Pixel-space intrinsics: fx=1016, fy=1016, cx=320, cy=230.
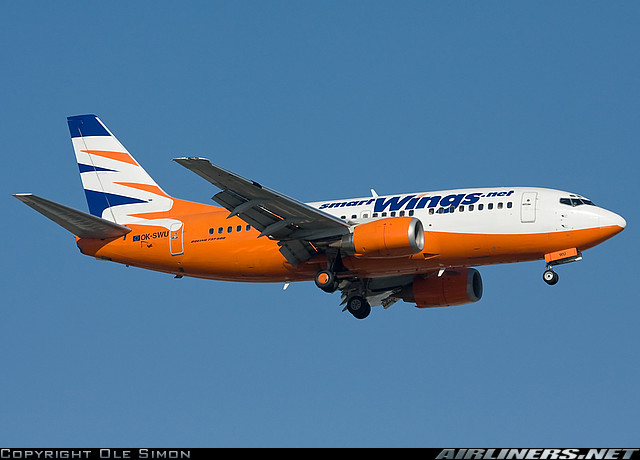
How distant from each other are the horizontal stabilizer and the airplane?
5 centimetres

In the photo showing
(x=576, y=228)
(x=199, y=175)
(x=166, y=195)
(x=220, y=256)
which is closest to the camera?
(x=199, y=175)

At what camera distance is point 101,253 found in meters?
44.7

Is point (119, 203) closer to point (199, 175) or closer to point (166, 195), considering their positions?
point (166, 195)

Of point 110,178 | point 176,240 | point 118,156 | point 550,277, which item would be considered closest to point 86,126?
point 118,156

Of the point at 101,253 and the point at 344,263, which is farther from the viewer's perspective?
the point at 101,253

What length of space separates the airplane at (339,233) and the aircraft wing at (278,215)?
5cm

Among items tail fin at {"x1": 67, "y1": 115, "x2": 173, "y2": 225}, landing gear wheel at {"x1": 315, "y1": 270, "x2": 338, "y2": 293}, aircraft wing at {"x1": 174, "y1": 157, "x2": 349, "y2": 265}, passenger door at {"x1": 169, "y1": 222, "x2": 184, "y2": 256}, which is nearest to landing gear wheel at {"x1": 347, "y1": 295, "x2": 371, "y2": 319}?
landing gear wheel at {"x1": 315, "y1": 270, "x2": 338, "y2": 293}

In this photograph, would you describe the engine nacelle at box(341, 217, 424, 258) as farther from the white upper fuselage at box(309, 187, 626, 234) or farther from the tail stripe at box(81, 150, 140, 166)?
the tail stripe at box(81, 150, 140, 166)

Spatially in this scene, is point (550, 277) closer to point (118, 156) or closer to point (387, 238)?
point (387, 238)

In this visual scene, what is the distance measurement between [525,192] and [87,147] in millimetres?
21085

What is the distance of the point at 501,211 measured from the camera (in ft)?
132

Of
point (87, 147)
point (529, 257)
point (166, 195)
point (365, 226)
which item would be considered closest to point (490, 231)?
point (529, 257)

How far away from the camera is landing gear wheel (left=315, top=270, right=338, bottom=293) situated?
4169 centimetres

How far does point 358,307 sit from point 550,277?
32.5ft
